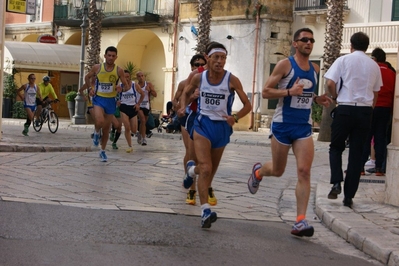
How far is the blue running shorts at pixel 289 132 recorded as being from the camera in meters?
8.09

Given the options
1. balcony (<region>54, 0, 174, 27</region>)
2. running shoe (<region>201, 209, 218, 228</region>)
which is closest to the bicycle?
balcony (<region>54, 0, 174, 27</region>)

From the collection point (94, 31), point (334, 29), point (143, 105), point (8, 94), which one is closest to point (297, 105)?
point (143, 105)

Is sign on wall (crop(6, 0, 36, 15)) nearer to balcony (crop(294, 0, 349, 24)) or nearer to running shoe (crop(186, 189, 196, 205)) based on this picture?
running shoe (crop(186, 189, 196, 205))

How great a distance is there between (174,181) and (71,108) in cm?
2492

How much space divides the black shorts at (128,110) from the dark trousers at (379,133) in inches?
267

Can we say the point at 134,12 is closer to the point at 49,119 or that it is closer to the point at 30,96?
the point at 49,119

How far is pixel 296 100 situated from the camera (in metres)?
8.07

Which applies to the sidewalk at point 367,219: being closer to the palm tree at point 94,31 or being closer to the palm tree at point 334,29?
the palm tree at point 334,29

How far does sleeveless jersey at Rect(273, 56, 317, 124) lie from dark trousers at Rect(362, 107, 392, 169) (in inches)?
169

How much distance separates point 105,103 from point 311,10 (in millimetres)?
20016

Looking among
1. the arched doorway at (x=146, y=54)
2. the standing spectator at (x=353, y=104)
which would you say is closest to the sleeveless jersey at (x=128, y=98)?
the standing spectator at (x=353, y=104)

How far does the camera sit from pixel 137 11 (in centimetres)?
3862

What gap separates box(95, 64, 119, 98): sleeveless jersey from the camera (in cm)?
1445

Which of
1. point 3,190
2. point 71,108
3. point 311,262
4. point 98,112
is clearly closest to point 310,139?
point 311,262
